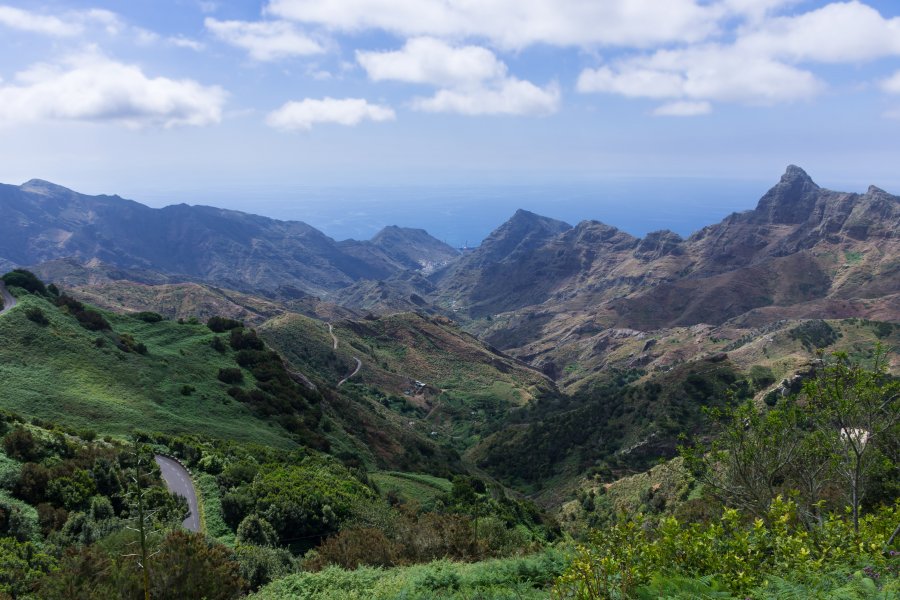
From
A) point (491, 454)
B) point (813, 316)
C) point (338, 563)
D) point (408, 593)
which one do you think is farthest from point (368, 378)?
point (813, 316)

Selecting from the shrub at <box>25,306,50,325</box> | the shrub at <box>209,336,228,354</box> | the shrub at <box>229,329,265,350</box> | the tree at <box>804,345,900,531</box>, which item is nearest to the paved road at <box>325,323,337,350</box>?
the shrub at <box>229,329,265,350</box>

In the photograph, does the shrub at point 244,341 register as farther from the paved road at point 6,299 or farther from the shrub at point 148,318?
the paved road at point 6,299

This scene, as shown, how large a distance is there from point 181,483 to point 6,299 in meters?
47.5

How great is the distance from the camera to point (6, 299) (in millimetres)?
60156

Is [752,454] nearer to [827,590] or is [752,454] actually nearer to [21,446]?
[827,590]

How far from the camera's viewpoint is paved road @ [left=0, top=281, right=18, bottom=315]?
185 ft

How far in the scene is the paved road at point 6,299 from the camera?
5644 cm

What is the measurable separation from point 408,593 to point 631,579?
6.88m

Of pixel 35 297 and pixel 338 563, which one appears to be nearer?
pixel 338 563

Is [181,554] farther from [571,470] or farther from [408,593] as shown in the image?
[571,470]

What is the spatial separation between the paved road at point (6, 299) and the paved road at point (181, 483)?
36635 millimetres

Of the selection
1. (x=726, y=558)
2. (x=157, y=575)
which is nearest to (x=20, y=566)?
(x=157, y=575)

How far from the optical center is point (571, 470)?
69.1 metres

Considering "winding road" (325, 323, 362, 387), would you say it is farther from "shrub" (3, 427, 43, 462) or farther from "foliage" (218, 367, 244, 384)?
"shrub" (3, 427, 43, 462)
